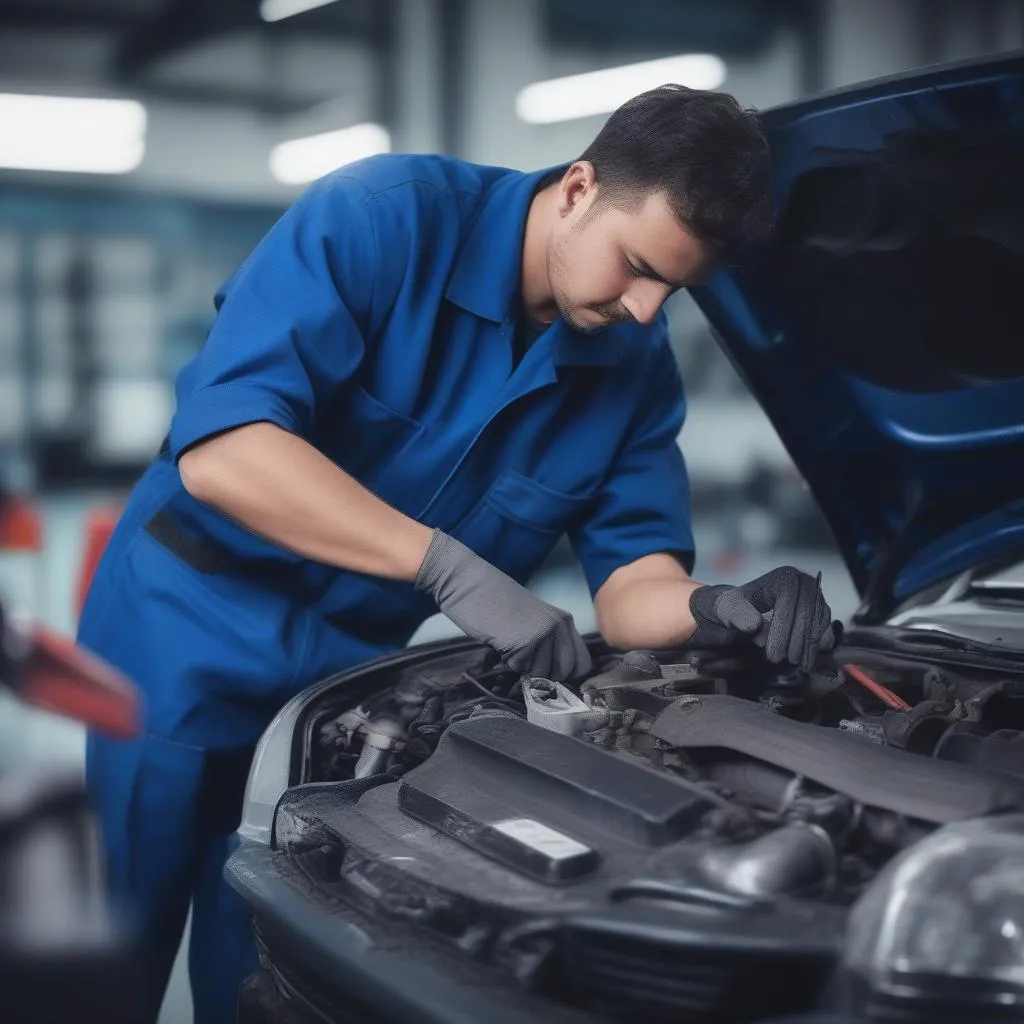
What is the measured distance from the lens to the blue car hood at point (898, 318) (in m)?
1.25

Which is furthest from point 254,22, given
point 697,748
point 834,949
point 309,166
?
point 834,949

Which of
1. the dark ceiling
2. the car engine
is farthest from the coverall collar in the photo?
the dark ceiling

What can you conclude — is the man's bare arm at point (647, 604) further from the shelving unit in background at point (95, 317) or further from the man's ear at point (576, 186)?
the shelving unit in background at point (95, 317)

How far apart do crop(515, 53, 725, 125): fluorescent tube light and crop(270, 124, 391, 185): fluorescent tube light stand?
67 cm

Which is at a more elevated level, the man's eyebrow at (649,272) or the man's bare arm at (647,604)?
the man's eyebrow at (649,272)

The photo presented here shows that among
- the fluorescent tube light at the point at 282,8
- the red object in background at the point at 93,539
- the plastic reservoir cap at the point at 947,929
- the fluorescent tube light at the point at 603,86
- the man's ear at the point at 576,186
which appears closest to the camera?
the plastic reservoir cap at the point at 947,929

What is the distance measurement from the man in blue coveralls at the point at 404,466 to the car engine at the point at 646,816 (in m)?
0.16

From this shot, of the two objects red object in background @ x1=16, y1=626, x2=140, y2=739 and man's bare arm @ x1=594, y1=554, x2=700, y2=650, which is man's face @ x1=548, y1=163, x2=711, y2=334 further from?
red object in background @ x1=16, y1=626, x2=140, y2=739

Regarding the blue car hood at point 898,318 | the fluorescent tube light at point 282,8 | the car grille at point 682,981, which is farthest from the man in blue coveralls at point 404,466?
the fluorescent tube light at point 282,8

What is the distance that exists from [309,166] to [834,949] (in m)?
4.09

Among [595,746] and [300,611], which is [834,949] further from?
[300,611]

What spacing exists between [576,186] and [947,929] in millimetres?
958

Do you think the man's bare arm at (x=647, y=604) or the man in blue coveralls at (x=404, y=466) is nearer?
the man in blue coveralls at (x=404, y=466)

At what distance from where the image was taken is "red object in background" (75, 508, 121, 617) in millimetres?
3188
